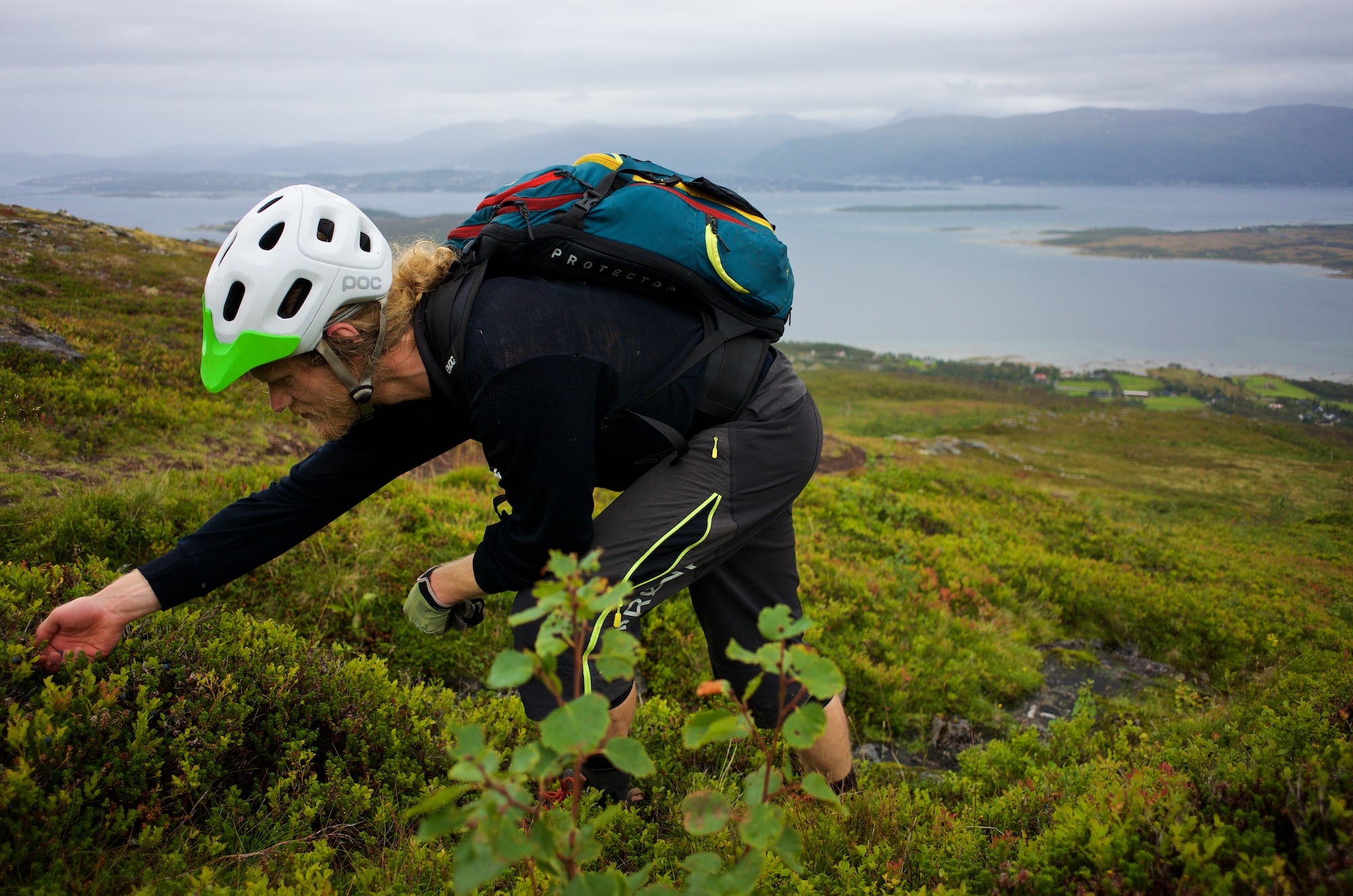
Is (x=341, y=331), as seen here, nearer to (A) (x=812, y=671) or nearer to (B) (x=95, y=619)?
(B) (x=95, y=619)

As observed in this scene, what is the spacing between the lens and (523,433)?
2645 millimetres

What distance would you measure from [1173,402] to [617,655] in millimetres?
120406

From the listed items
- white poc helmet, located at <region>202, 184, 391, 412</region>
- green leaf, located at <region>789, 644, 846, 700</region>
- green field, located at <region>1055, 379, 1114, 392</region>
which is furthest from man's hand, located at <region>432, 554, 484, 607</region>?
green field, located at <region>1055, 379, 1114, 392</region>

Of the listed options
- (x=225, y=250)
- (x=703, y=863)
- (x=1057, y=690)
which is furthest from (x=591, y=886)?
(x=1057, y=690)

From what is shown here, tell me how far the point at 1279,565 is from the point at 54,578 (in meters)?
18.2

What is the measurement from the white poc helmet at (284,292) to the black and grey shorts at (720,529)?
1349mm

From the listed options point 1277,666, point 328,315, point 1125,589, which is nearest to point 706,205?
point 328,315

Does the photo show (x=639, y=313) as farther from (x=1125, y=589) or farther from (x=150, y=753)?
(x=1125, y=589)

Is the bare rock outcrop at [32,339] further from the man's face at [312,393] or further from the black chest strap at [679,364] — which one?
the black chest strap at [679,364]

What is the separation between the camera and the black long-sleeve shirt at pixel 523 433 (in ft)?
8.79

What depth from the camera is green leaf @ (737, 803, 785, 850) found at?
4.94 feet

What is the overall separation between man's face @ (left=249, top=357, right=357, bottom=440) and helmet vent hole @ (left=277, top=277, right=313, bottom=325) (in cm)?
24

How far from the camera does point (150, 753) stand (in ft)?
8.97

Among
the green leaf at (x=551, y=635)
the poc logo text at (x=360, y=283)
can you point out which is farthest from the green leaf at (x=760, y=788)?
the poc logo text at (x=360, y=283)
